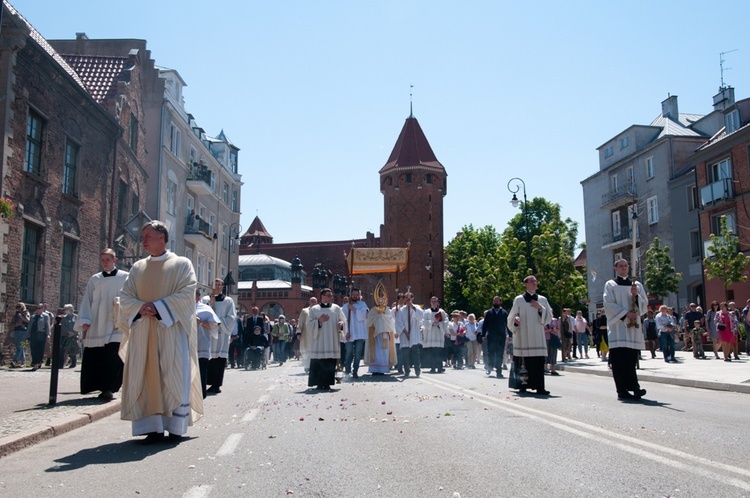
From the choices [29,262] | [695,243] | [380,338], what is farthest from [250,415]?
[695,243]

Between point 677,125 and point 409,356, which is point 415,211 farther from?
point 409,356

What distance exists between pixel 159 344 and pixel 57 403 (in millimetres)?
4007

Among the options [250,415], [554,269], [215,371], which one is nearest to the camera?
[250,415]

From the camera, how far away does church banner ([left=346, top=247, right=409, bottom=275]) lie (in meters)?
27.8

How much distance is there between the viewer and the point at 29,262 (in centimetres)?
2078

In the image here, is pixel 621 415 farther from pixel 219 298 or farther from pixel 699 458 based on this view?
pixel 219 298

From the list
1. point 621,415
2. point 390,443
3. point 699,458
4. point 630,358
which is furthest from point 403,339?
point 699,458

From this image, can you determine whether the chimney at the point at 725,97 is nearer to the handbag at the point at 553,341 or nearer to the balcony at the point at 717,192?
the balcony at the point at 717,192

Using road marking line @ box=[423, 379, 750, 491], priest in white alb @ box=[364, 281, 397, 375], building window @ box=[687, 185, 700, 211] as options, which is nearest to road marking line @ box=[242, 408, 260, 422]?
road marking line @ box=[423, 379, 750, 491]

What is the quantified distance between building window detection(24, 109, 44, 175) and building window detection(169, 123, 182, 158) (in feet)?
60.1

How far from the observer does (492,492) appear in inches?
187

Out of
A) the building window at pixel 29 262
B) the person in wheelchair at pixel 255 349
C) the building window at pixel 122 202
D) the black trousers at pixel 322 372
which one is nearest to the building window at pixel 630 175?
the person in wheelchair at pixel 255 349

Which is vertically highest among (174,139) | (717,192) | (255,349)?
(174,139)

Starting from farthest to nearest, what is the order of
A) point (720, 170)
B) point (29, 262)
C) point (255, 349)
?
point (720, 170), point (255, 349), point (29, 262)
